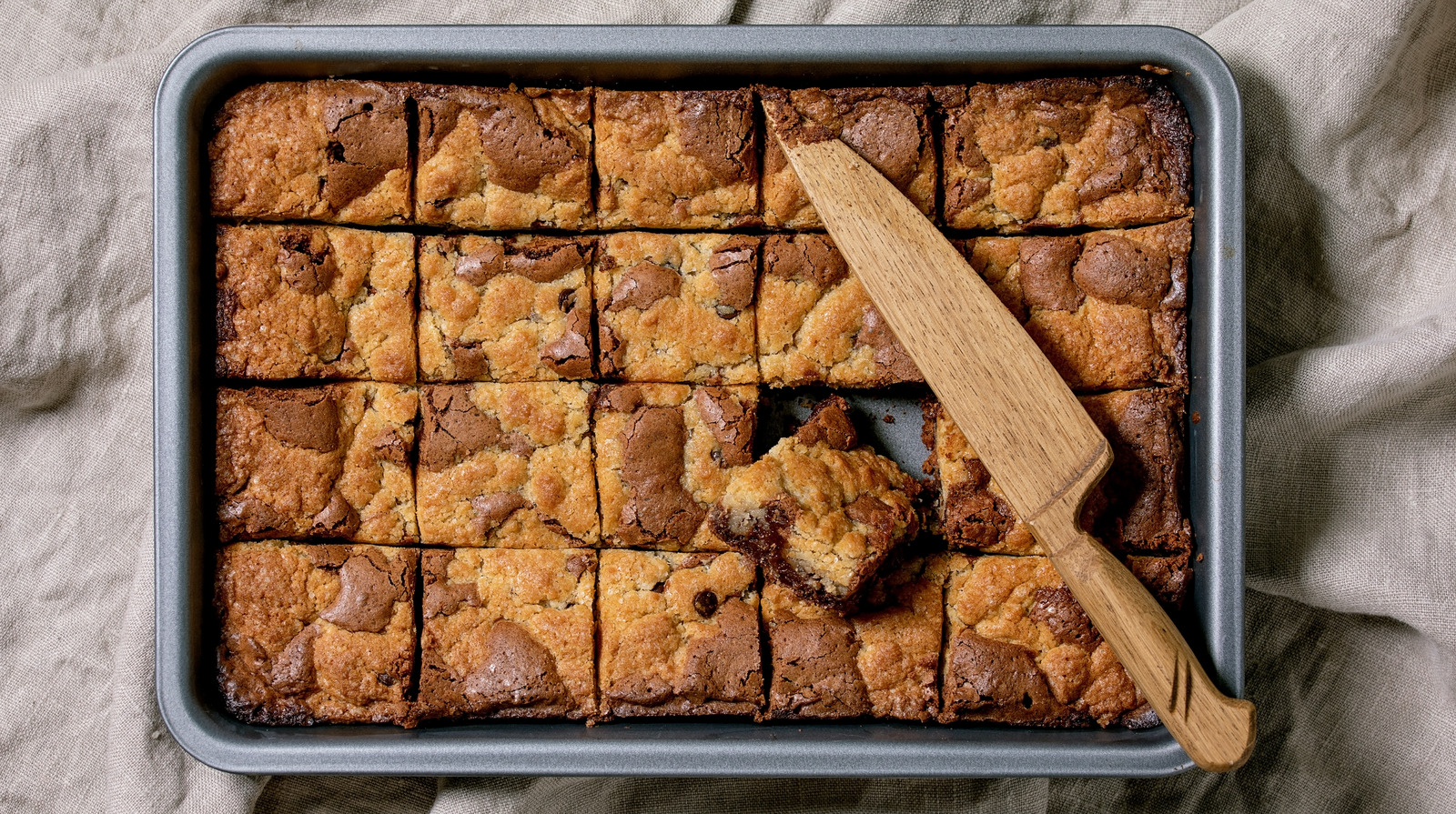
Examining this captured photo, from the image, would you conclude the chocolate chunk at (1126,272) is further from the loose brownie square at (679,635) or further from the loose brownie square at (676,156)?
the loose brownie square at (679,635)

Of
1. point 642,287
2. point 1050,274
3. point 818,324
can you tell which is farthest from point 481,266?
point 1050,274

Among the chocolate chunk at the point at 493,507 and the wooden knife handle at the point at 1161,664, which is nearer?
the wooden knife handle at the point at 1161,664

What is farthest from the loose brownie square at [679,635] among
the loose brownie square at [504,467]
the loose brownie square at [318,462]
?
the loose brownie square at [318,462]

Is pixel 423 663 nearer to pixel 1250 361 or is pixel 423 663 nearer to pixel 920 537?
pixel 920 537

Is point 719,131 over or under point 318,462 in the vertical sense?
over

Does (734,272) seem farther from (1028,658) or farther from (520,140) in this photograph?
(1028,658)

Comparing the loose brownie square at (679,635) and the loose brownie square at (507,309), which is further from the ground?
the loose brownie square at (507,309)
